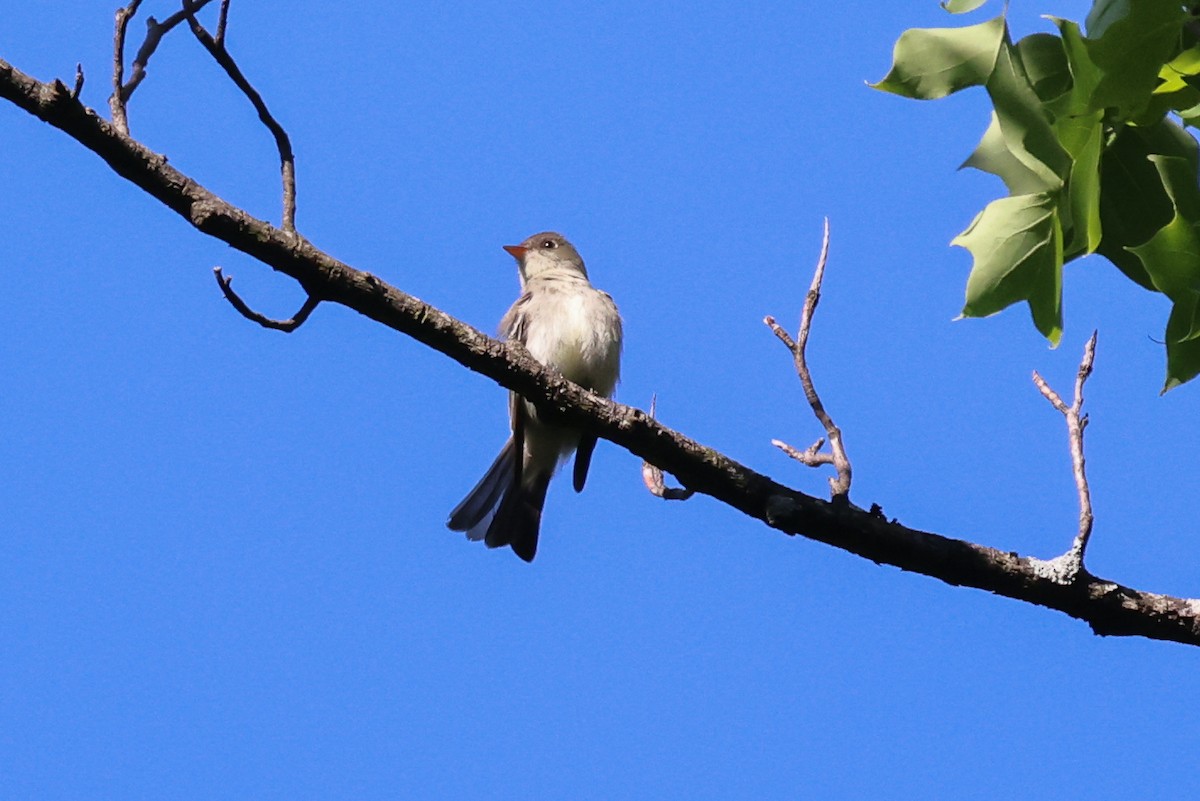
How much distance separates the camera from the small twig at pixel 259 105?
3.31 metres

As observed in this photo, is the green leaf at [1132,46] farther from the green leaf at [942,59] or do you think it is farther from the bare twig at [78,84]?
the bare twig at [78,84]

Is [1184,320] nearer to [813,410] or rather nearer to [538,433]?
[813,410]

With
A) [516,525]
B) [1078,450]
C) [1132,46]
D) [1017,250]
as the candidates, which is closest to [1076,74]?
[1132,46]

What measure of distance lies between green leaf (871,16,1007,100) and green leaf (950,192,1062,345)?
245 mm

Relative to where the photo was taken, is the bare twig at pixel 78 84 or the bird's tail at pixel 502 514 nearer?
the bare twig at pixel 78 84

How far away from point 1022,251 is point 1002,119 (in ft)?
0.84

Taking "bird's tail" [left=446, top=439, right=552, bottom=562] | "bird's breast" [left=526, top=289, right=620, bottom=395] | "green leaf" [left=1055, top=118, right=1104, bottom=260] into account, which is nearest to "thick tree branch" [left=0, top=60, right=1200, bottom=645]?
"green leaf" [left=1055, top=118, right=1104, bottom=260]

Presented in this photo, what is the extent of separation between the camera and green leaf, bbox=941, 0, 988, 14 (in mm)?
2522

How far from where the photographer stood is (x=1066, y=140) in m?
2.44

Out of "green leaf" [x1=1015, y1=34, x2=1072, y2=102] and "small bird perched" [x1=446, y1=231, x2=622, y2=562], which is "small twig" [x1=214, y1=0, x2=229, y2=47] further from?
"small bird perched" [x1=446, y1=231, x2=622, y2=562]

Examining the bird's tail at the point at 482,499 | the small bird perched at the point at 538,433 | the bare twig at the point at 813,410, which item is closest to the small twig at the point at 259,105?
the bare twig at the point at 813,410

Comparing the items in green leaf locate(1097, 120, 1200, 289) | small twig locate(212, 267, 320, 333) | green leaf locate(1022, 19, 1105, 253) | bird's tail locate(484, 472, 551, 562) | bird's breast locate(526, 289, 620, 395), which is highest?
bird's breast locate(526, 289, 620, 395)

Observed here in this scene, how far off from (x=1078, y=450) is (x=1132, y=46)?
127 centimetres

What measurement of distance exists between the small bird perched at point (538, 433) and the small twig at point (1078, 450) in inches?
156
